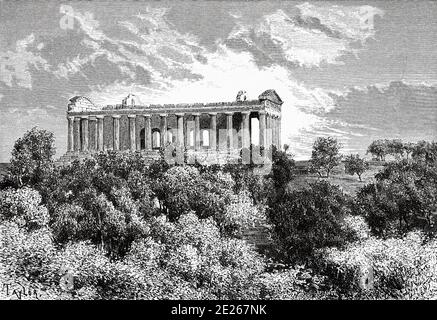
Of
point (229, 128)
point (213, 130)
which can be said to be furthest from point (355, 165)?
point (213, 130)

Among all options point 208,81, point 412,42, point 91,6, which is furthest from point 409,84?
point 91,6

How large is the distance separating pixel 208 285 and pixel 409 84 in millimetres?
11524

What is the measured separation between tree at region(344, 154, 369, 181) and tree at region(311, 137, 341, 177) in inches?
22.3

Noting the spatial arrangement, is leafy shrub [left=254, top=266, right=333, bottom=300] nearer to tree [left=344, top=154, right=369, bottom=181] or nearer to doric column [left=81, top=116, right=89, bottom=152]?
tree [left=344, top=154, right=369, bottom=181]

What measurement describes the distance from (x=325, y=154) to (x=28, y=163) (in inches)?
580

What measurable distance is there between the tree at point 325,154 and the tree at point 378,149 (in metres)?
1.52

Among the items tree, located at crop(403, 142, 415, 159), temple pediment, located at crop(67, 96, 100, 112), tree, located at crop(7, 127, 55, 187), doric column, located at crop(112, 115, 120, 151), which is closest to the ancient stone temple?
doric column, located at crop(112, 115, 120, 151)

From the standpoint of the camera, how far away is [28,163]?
86.9 ft

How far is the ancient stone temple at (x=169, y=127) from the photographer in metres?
36.2

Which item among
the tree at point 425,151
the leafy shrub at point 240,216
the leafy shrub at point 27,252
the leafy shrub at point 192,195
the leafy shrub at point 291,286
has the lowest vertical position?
the leafy shrub at point 291,286

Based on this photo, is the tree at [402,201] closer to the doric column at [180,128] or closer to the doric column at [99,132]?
the doric column at [180,128]

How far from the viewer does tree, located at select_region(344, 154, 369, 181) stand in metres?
24.7

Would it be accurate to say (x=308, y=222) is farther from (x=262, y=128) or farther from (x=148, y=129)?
(x=148, y=129)
